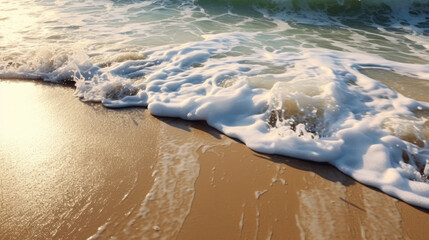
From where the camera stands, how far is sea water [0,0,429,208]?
2367mm

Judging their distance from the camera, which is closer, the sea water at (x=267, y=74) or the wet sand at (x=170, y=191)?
the wet sand at (x=170, y=191)

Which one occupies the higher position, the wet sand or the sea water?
the sea water

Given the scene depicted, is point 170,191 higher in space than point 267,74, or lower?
lower

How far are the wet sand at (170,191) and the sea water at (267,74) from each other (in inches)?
9.6

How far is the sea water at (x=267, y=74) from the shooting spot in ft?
7.77

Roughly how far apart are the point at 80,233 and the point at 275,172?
4.48 ft

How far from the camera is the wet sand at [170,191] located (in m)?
1.64

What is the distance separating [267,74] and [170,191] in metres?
2.44

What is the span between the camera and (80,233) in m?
1.59

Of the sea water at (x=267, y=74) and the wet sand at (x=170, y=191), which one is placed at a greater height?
the sea water at (x=267, y=74)

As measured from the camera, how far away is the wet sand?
1642mm

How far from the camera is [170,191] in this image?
1.90m

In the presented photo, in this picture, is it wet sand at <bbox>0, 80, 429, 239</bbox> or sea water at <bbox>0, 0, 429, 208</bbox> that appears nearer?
wet sand at <bbox>0, 80, 429, 239</bbox>

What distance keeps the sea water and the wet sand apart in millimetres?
243
